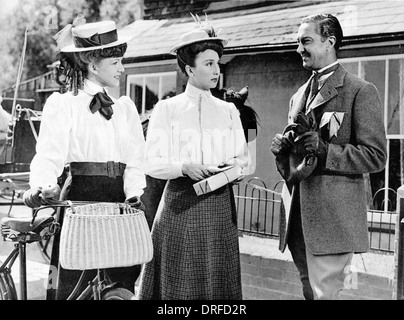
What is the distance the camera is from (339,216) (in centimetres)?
205

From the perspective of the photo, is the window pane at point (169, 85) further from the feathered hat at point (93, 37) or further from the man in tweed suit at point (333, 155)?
the man in tweed suit at point (333, 155)

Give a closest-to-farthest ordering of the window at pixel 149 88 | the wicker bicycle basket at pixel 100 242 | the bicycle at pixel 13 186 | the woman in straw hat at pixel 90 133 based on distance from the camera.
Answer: the wicker bicycle basket at pixel 100 242 < the woman in straw hat at pixel 90 133 < the bicycle at pixel 13 186 < the window at pixel 149 88

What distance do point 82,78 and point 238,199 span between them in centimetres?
122

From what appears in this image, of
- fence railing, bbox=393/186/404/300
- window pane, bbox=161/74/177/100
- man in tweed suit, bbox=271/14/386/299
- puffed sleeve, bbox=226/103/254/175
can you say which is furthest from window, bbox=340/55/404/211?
window pane, bbox=161/74/177/100

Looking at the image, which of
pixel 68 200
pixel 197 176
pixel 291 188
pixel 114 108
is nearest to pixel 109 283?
pixel 68 200

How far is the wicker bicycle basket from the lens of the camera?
182 cm

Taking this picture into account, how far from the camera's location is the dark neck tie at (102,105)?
212 centimetres

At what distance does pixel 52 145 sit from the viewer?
6.59 ft

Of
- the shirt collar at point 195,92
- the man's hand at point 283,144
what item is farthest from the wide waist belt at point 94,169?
the man's hand at point 283,144

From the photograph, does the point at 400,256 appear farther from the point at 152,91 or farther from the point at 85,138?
the point at 152,91

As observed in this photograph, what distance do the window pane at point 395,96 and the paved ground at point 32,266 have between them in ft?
6.86

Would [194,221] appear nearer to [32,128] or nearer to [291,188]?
[291,188]

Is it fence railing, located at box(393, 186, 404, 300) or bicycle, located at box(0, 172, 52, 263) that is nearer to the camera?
fence railing, located at box(393, 186, 404, 300)

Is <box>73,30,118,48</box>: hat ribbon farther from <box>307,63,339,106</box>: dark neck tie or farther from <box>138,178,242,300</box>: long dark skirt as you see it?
<box>307,63,339,106</box>: dark neck tie
